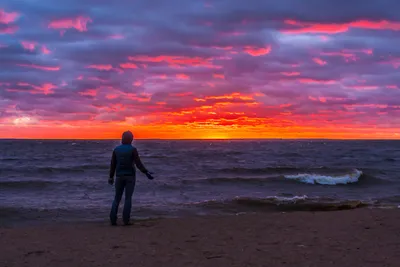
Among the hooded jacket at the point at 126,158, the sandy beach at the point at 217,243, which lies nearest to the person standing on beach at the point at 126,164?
the hooded jacket at the point at 126,158

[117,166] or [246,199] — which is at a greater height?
[117,166]

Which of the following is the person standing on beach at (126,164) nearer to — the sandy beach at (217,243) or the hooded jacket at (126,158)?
the hooded jacket at (126,158)

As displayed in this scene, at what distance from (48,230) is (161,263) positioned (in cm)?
376

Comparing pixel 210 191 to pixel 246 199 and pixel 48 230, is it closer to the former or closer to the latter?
pixel 246 199

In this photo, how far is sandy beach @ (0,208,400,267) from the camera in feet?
20.6

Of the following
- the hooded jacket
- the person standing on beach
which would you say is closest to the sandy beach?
the person standing on beach

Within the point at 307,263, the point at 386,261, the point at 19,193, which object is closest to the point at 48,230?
Answer: the point at 307,263

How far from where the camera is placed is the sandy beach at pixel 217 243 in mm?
6285

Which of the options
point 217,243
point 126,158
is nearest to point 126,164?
point 126,158

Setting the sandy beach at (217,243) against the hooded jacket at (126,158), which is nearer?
the sandy beach at (217,243)

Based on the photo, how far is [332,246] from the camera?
709 cm

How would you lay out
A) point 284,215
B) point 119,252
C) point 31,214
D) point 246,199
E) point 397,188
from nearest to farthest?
point 119,252
point 284,215
point 31,214
point 246,199
point 397,188

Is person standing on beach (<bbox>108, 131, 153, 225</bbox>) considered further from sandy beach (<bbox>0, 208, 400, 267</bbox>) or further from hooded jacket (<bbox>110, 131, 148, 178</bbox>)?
sandy beach (<bbox>0, 208, 400, 267</bbox>)

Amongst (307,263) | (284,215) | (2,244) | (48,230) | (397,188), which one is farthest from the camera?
(397,188)
